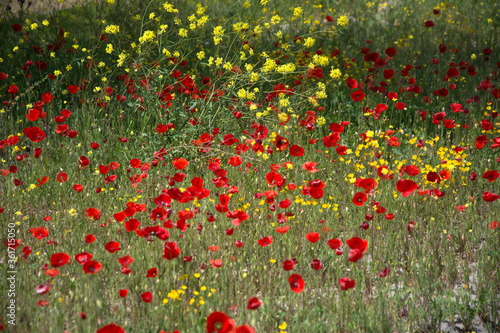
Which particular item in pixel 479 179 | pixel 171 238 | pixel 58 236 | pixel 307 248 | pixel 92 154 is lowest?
pixel 479 179

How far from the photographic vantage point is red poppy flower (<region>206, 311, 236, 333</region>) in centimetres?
136

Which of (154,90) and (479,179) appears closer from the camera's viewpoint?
(479,179)

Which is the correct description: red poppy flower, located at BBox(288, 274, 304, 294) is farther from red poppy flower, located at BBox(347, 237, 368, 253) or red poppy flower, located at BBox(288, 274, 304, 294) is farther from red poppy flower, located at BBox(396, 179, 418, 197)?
red poppy flower, located at BBox(396, 179, 418, 197)

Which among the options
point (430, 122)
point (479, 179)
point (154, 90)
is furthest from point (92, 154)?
point (430, 122)

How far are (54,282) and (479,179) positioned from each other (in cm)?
269

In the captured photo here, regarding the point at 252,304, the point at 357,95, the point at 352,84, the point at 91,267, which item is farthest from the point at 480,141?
the point at 91,267

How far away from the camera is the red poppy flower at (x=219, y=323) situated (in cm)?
136

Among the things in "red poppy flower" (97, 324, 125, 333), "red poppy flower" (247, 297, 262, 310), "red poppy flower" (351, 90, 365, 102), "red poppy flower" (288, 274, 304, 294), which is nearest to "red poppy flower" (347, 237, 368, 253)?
"red poppy flower" (288, 274, 304, 294)

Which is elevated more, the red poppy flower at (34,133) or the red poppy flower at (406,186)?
the red poppy flower at (34,133)

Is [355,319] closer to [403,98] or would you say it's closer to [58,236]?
[58,236]

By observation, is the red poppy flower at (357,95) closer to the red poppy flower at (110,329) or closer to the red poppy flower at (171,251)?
the red poppy flower at (171,251)

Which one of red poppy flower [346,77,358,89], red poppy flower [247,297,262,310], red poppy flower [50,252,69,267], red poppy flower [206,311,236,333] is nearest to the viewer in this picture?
red poppy flower [206,311,236,333]

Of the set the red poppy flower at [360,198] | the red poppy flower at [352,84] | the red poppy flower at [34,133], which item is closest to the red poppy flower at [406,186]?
the red poppy flower at [360,198]

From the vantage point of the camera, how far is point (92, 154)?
3391 mm
